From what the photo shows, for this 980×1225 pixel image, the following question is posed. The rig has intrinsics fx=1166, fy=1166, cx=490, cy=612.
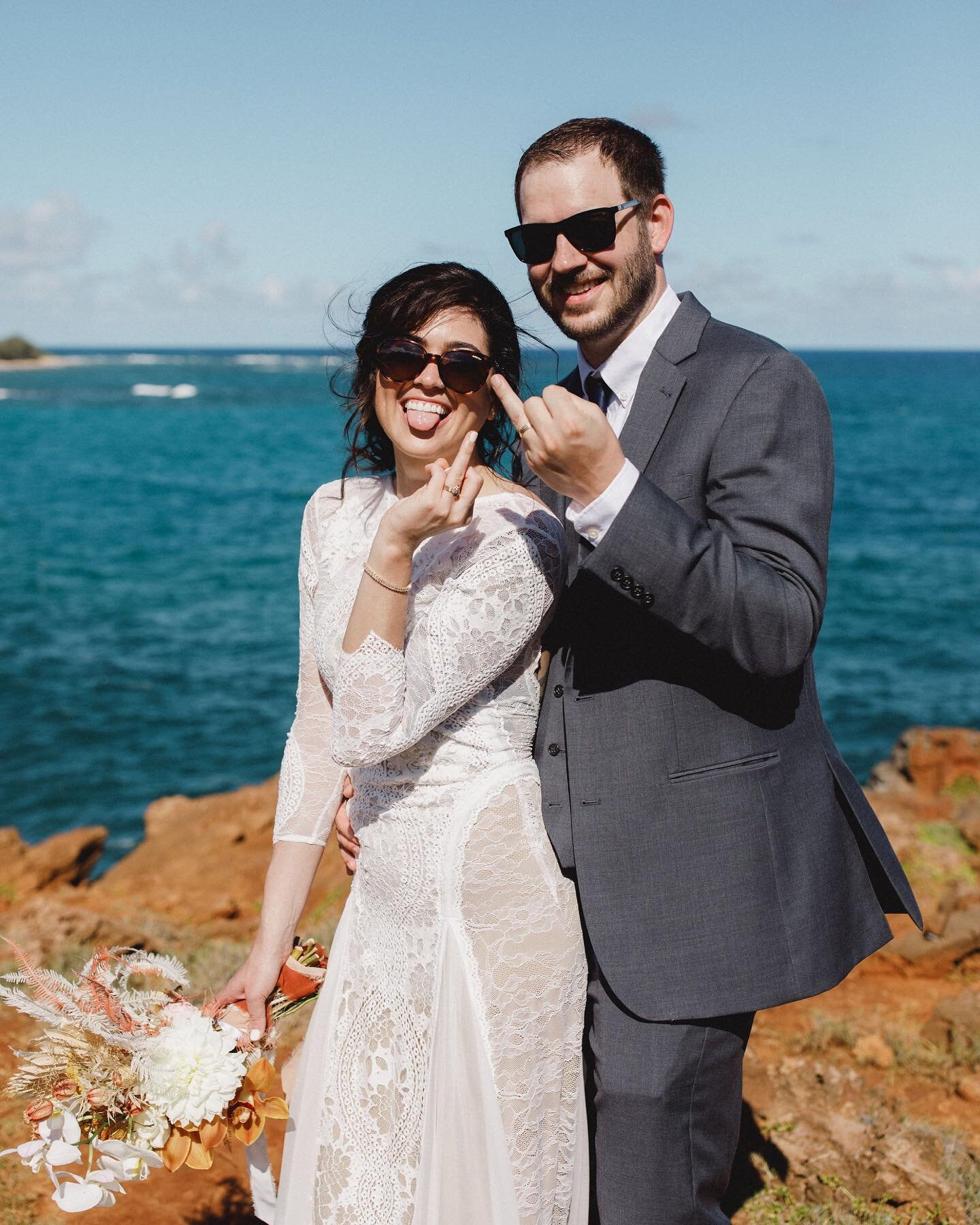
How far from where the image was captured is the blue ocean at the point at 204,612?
14859mm

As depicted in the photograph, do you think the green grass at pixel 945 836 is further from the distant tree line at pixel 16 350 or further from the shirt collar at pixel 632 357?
the distant tree line at pixel 16 350

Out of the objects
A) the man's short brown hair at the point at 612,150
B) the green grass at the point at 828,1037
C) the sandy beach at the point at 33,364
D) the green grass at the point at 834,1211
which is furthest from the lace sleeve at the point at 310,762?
the sandy beach at the point at 33,364

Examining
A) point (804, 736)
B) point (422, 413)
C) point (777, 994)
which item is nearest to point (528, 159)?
point (422, 413)

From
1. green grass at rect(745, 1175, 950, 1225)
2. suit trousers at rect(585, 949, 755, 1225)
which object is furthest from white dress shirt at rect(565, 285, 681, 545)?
green grass at rect(745, 1175, 950, 1225)

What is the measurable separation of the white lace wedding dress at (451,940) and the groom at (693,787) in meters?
0.10

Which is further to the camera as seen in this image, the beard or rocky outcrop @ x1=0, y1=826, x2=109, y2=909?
rocky outcrop @ x1=0, y1=826, x2=109, y2=909

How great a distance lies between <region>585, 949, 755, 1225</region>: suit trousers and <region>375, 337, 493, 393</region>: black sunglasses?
155 centimetres

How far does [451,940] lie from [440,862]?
0.19 metres

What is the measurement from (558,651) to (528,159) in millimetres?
1356

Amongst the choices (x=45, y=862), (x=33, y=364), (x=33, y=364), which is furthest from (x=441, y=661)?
(x=33, y=364)

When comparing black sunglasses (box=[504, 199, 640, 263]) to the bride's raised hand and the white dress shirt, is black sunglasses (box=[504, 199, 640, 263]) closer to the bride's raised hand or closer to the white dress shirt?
the white dress shirt

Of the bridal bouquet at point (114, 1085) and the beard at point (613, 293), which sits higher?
the beard at point (613, 293)

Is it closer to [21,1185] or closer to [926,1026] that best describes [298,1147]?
[21,1185]

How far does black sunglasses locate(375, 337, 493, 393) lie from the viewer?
2.99m
